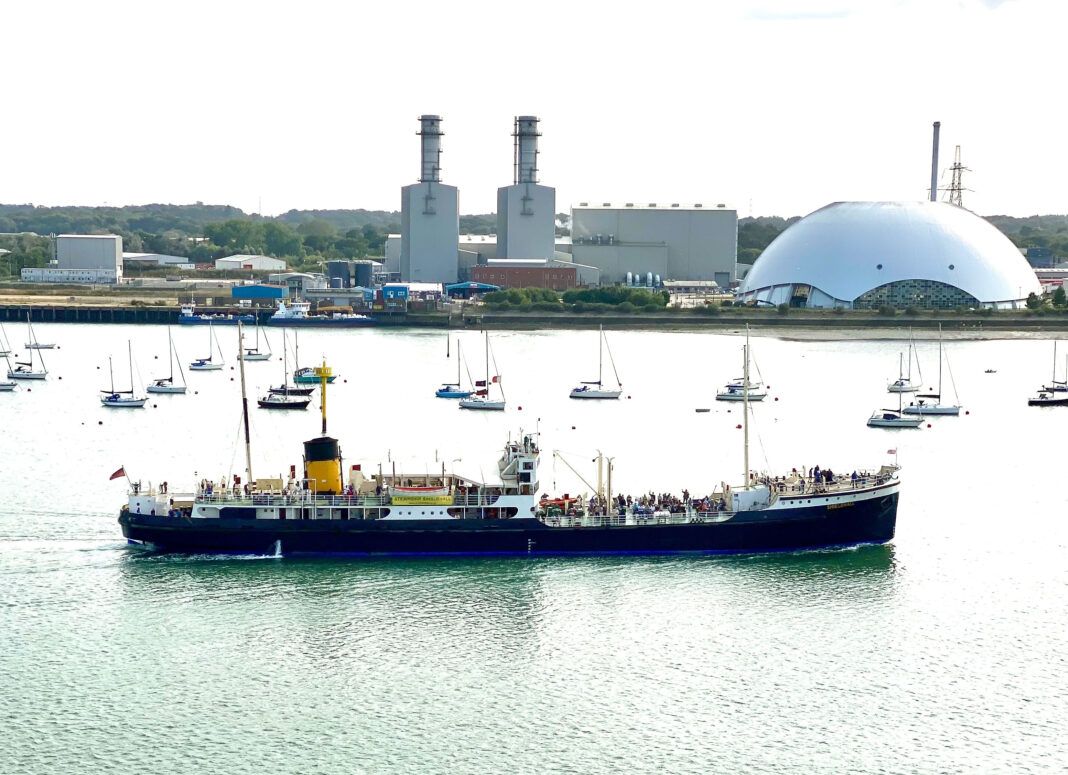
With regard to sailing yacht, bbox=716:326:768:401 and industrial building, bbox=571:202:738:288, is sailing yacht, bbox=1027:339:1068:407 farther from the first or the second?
industrial building, bbox=571:202:738:288

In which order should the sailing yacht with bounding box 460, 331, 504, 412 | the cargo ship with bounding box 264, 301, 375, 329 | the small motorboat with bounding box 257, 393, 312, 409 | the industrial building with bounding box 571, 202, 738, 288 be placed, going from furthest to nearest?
the industrial building with bounding box 571, 202, 738, 288 < the cargo ship with bounding box 264, 301, 375, 329 < the small motorboat with bounding box 257, 393, 312, 409 < the sailing yacht with bounding box 460, 331, 504, 412

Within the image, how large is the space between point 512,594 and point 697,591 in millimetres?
3241

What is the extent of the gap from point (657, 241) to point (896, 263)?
77.0 ft

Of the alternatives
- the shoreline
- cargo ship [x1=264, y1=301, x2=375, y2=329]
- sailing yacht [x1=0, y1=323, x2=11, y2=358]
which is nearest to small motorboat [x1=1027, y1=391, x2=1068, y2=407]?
the shoreline

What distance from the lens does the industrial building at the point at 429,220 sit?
97.9 m

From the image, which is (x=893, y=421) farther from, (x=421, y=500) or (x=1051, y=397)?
(x=421, y=500)

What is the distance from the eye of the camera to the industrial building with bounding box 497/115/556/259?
99125mm

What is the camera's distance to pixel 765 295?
9125 centimetres

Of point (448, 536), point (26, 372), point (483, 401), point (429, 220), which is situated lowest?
point (448, 536)

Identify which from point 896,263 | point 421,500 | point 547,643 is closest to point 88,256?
point 896,263

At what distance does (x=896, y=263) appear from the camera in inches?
3425

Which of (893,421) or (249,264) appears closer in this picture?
(893,421)

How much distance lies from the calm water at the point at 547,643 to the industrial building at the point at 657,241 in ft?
222

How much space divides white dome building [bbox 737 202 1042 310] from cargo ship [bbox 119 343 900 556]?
60.9 m
